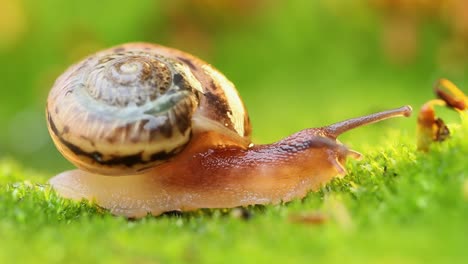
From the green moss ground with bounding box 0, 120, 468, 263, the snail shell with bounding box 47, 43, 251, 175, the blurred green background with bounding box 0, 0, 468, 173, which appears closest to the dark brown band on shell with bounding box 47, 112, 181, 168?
the snail shell with bounding box 47, 43, 251, 175

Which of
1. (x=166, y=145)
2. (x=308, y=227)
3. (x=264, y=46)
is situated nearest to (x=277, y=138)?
(x=264, y=46)

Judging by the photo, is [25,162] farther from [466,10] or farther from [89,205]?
[466,10]

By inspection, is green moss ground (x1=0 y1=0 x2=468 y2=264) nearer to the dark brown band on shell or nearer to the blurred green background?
the blurred green background

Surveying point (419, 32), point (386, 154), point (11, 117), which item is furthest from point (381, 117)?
point (11, 117)

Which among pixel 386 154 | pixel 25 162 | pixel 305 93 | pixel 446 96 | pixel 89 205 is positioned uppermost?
pixel 446 96

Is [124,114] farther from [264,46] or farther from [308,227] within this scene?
[264,46]

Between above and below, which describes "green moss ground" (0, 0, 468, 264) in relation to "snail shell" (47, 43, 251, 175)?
below

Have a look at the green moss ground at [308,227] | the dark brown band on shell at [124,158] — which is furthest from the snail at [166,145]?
the green moss ground at [308,227]
